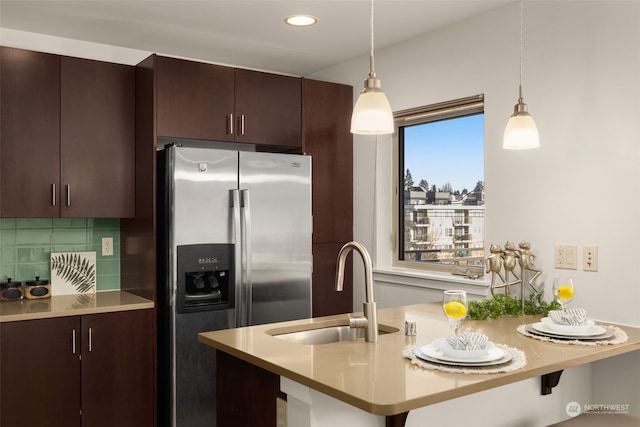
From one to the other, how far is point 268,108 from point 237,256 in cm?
101

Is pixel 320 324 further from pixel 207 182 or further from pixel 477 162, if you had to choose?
pixel 477 162

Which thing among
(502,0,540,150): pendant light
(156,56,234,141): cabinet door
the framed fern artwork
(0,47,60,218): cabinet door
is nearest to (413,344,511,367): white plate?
(502,0,540,150): pendant light

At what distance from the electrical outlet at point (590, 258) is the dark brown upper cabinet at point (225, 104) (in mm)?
1917

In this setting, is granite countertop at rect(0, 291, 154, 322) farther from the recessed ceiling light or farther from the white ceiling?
the recessed ceiling light

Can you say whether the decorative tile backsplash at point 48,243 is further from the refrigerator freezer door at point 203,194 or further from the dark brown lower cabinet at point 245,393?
the dark brown lower cabinet at point 245,393

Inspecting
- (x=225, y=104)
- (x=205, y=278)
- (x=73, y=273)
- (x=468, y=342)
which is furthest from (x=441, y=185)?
(x=73, y=273)

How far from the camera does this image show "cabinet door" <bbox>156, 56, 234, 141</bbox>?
330 cm

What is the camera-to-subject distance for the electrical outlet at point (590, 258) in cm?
261

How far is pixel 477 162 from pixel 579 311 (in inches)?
52.0

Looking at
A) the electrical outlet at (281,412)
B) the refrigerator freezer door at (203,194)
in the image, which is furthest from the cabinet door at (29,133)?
the electrical outlet at (281,412)

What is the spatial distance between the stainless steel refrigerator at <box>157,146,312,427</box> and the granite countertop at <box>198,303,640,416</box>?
3.26 ft

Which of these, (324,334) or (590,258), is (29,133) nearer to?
(324,334)

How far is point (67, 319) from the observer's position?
9.82 ft

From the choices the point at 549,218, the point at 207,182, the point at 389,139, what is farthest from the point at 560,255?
the point at 207,182
